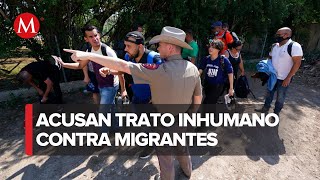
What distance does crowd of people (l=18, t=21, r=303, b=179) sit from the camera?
2.24 metres

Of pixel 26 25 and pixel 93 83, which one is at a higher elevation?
pixel 26 25

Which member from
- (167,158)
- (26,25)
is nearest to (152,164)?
(167,158)

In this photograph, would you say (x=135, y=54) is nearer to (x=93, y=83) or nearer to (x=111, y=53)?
(x=111, y=53)

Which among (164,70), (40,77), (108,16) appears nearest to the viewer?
(164,70)

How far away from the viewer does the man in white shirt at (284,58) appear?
390 cm

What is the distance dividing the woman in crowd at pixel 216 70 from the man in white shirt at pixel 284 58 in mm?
969

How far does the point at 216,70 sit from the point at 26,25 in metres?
4.04

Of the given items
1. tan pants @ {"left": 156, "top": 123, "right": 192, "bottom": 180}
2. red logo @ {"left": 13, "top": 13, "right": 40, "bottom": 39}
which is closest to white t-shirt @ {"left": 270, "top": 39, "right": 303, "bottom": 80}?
tan pants @ {"left": 156, "top": 123, "right": 192, "bottom": 180}

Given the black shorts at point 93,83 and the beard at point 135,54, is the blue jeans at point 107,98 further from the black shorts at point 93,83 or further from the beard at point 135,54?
the beard at point 135,54

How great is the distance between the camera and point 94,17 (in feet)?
20.5

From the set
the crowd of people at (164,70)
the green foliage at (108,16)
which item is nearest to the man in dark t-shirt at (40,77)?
the crowd of people at (164,70)

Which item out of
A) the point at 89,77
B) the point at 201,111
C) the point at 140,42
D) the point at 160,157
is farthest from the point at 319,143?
the point at 89,77

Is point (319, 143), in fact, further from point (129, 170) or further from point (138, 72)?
point (138, 72)

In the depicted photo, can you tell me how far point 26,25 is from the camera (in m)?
5.32
